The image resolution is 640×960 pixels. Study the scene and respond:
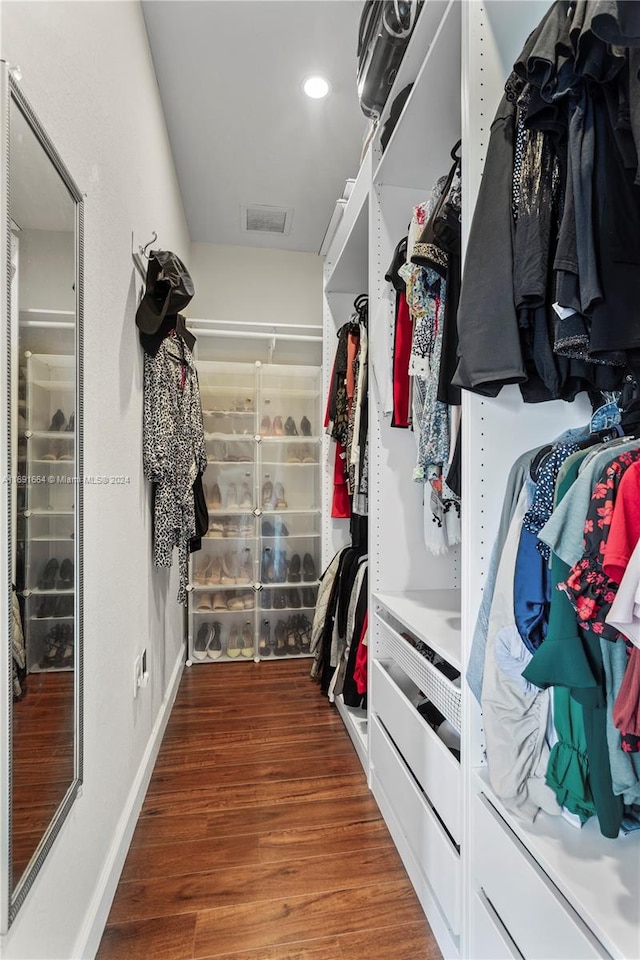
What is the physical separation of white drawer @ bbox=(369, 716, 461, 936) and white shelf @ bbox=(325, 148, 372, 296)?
198cm

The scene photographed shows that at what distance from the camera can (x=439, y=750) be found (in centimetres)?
118

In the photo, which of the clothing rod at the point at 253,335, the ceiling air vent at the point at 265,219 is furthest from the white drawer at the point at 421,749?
the ceiling air vent at the point at 265,219

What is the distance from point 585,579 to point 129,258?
64.2 inches

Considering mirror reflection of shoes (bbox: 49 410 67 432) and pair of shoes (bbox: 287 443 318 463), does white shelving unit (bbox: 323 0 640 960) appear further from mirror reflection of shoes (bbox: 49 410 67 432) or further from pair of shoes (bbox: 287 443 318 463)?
pair of shoes (bbox: 287 443 318 463)

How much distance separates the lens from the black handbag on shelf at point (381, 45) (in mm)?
1367

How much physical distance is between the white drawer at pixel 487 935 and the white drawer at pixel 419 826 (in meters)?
0.06

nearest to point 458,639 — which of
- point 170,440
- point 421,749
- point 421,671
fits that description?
point 421,671

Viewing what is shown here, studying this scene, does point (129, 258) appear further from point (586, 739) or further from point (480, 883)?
point (480, 883)

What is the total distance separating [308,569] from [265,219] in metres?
2.32

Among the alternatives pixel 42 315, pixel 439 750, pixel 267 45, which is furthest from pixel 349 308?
pixel 439 750

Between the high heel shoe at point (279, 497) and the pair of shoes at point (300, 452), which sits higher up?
the pair of shoes at point (300, 452)

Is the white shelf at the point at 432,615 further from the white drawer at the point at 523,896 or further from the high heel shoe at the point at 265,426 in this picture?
the high heel shoe at the point at 265,426

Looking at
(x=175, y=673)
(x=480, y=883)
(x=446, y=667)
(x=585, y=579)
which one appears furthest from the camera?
(x=175, y=673)

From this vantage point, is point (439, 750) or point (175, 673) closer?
point (439, 750)
